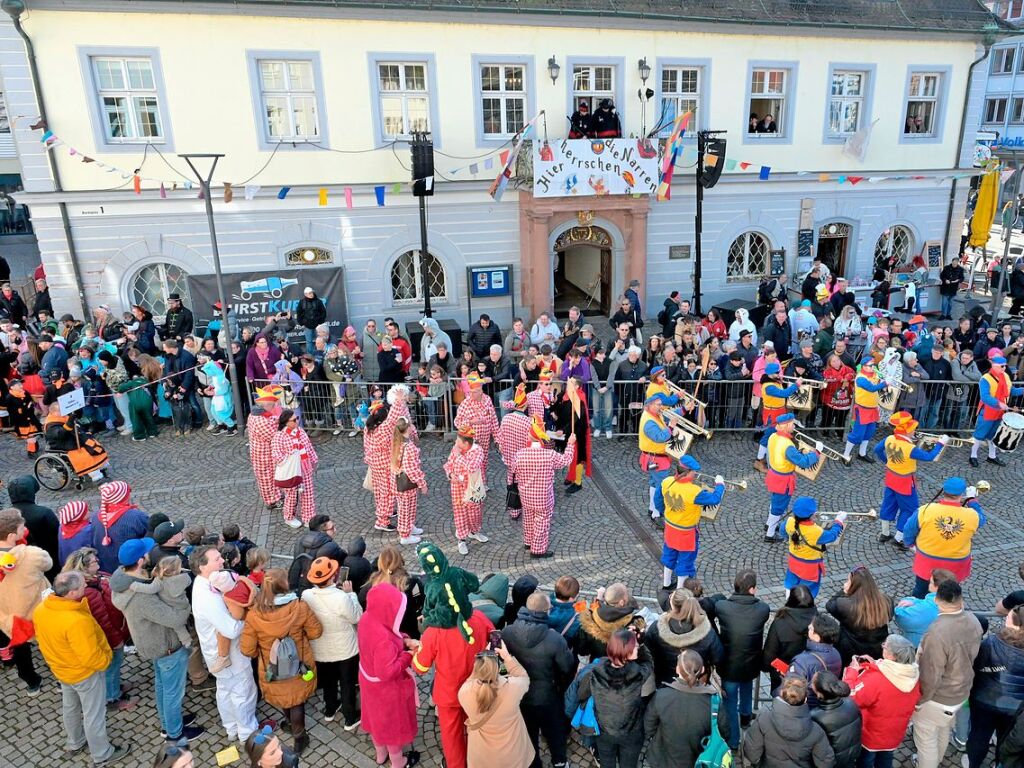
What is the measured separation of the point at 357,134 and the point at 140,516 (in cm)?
1062

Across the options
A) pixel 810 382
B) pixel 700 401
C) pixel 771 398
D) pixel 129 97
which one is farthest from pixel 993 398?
pixel 129 97

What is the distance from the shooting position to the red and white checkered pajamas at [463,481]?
8.23m

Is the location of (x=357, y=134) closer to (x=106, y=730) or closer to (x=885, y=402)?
(x=885, y=402)

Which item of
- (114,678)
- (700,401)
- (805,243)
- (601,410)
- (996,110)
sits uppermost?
(996,110)

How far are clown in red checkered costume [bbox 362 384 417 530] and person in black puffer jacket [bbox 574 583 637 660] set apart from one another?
352 centimetres

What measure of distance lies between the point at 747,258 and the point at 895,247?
14.4 feet

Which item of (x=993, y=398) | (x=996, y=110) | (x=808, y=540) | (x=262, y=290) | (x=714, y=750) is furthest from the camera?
(x=996, y=110)

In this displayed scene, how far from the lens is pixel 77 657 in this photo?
17.5 ft

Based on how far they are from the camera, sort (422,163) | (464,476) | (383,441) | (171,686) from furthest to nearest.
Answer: (422,163)
(383,441)
(464,476)
(171,686)

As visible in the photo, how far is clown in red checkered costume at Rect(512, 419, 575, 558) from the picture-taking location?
317 inches

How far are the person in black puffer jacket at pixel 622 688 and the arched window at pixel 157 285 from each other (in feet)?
43.5

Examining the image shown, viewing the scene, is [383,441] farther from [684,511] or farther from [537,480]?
[684,511]

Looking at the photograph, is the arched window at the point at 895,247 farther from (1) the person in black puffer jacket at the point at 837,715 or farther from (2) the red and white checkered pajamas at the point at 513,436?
(1) the person in black puffer jacket at the point at 837,715

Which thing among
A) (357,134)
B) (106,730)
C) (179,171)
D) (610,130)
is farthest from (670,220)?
(106,730)
